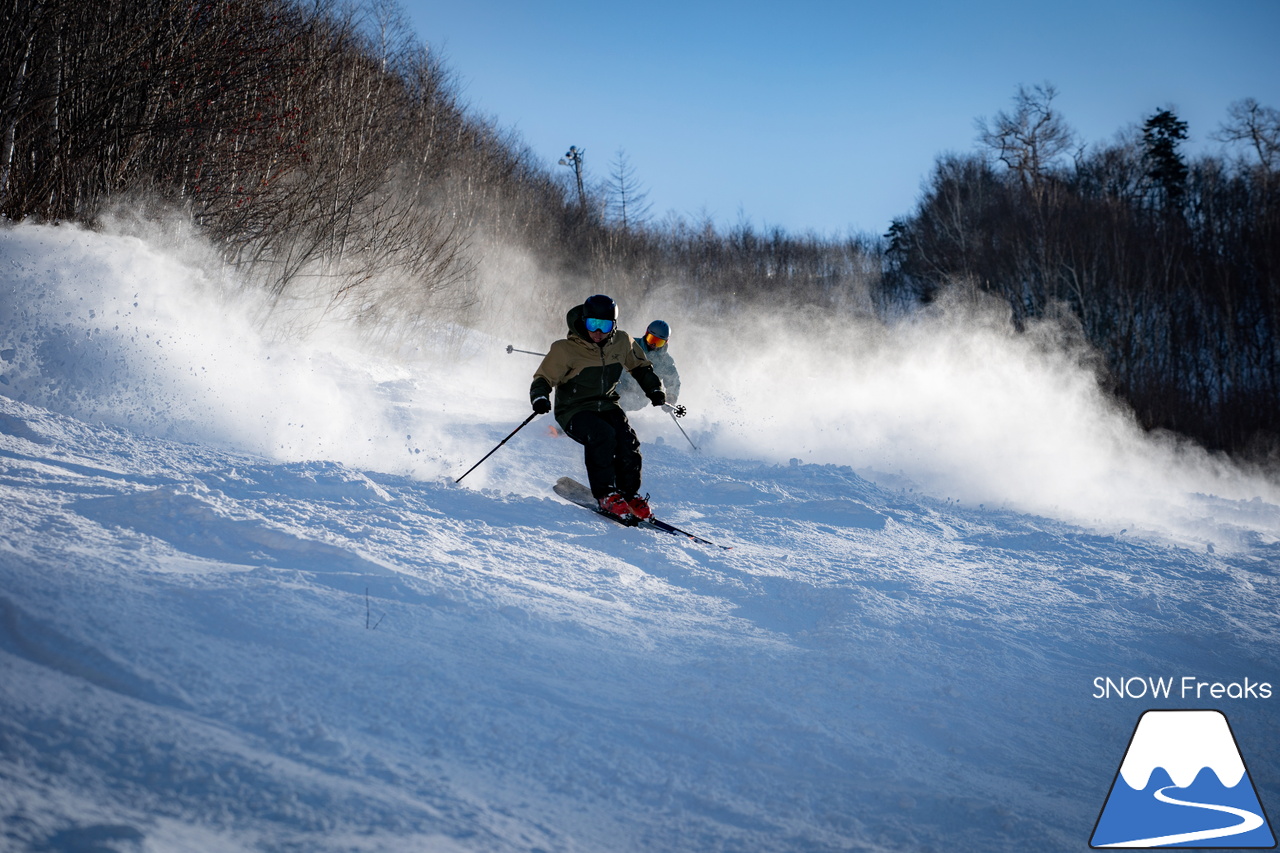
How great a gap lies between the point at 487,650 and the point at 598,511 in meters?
2.63

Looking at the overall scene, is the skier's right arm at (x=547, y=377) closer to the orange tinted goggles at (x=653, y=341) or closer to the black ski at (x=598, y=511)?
the black ski at (x=598, y=511)

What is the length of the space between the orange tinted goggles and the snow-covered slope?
3.14 meters

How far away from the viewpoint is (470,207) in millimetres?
16953

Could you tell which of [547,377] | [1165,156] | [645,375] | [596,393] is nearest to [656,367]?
[645,375]

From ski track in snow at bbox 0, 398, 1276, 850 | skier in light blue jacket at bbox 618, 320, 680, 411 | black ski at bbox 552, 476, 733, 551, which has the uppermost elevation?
skier in light blue jacket at bbox 618, 320, 680, 411

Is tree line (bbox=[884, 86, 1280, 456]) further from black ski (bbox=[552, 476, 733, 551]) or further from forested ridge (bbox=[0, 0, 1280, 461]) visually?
black ski (bbox=[552, 476, 733, 551])

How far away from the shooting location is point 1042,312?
25.2 metres

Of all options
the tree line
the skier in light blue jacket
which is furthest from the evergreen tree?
the skier in light blue jacket

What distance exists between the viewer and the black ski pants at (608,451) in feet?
16.9

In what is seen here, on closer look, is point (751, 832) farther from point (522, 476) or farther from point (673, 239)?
point (673, 239)

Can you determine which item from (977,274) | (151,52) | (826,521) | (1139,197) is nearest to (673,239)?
(977,274)

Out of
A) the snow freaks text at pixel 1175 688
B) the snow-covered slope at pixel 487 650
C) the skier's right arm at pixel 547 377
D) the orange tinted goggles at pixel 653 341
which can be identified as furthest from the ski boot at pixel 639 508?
the orange tinted goggles at pixel 653 341

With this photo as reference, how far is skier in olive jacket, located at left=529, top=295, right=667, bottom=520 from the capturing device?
5.17 meters

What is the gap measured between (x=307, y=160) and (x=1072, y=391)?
49.4 feet
